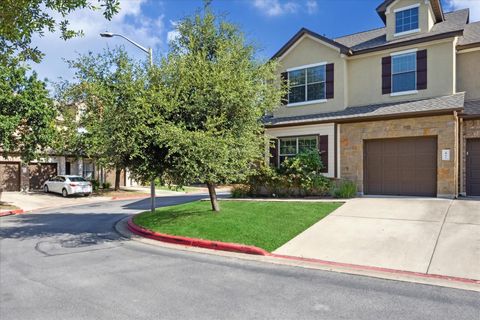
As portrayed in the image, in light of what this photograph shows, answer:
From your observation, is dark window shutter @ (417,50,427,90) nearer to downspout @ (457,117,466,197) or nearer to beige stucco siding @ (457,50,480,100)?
beige stucco siding @ (457,50,480,100)

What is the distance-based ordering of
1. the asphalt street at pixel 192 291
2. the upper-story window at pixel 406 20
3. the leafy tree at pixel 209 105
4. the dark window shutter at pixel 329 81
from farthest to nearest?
the dark window shutter at pixel 329 81
the upper-story window at pixel 406 20
the leafy tree at pixel 209 105
the asphalt street at pixel 192 291

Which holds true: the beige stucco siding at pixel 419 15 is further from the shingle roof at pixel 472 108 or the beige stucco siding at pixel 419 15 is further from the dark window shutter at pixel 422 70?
the shingle roof at pixel 472 108

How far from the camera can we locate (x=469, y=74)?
1515cm

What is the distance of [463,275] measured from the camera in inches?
256

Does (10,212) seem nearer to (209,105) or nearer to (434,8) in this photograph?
(209,105)

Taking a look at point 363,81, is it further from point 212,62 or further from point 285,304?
point 285,304

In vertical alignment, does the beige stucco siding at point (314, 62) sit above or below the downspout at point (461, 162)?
Result: above

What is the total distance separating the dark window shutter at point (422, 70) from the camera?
14820mm

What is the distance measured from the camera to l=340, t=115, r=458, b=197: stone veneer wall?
13266mm

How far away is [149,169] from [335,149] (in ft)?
28.0

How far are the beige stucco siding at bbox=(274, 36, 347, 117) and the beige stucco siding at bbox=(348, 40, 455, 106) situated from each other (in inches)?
19.9

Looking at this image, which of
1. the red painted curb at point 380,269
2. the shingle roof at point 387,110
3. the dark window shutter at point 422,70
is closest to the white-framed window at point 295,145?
the shingle roof at point 387,110

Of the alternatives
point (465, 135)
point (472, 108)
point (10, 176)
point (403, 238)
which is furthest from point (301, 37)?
point (10, 176)

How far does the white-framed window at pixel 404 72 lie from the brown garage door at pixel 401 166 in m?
2.45
